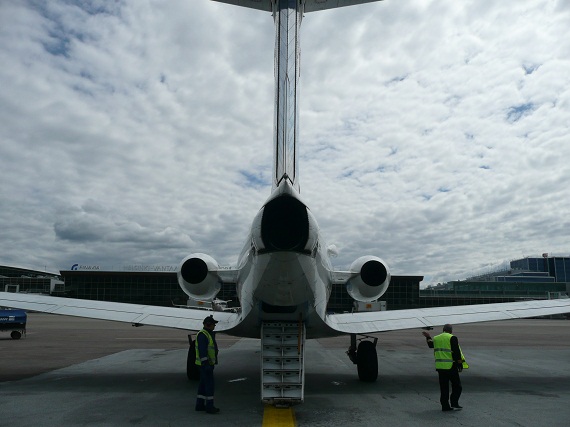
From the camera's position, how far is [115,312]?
40.6 ft

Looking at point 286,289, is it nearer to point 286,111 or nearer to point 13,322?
point 286,111

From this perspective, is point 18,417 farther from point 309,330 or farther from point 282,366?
point 309,330

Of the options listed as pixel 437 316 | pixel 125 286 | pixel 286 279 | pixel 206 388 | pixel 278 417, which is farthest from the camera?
pixel 125 286

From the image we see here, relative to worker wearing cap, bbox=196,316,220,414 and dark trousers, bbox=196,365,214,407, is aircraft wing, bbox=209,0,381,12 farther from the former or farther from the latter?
dark trousers, bbox=196,365,214,407

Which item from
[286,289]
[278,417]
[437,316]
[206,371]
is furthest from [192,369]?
[437,316]

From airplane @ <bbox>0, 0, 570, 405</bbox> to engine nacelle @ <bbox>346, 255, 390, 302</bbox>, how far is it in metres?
0.03

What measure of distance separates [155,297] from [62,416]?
221ft

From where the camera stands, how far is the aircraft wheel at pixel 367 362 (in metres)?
12.2

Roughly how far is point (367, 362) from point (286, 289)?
5012 mm

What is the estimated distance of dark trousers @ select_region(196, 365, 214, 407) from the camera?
8.65 meters

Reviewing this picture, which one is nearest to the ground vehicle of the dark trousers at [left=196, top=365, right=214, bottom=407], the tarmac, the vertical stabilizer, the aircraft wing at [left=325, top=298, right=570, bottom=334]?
the tarmac

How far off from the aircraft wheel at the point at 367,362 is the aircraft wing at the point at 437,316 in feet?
2.57

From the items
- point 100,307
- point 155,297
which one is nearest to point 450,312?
point 100,307

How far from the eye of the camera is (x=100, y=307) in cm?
1255
